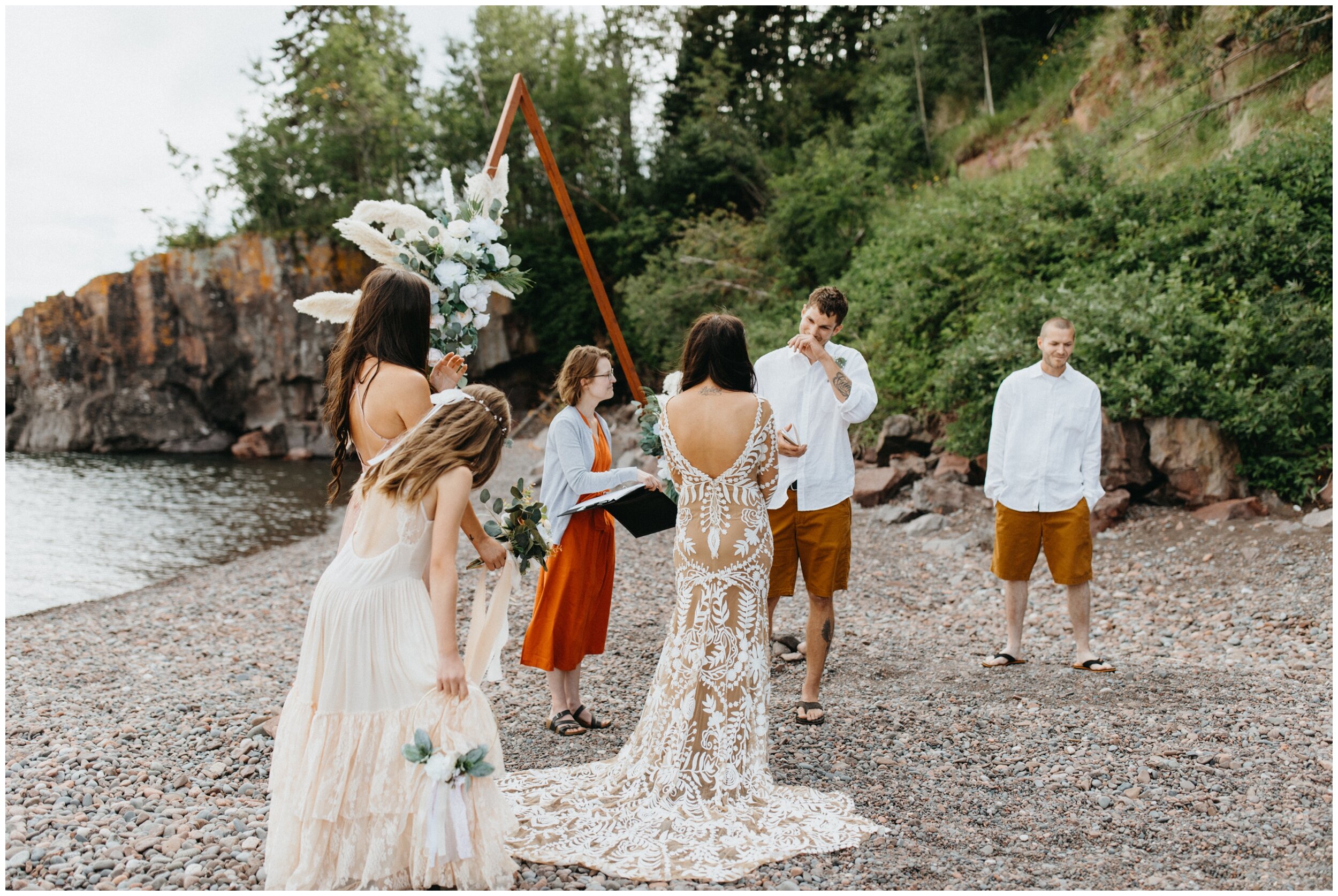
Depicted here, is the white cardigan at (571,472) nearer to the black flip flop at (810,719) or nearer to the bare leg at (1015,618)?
the black flip flop at (810,719)

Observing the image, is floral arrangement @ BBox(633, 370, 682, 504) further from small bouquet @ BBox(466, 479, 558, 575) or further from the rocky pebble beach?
the rocky pebble beach

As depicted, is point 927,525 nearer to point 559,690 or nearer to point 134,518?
point 559,690

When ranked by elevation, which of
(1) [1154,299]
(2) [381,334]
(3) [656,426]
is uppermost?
(1) [1154,299]

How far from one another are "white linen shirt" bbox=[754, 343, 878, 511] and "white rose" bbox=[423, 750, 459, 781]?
247 centimetres

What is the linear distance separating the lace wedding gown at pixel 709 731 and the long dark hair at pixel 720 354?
0.16 metres

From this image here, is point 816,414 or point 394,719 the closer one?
point 394,719

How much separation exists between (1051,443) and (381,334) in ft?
14.5

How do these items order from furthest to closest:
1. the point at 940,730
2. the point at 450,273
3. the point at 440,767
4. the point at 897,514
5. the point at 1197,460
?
the point at 897,514 → the point at 1197,460 → the point at 940,730 → the point at 450,273 → the point at 440,767

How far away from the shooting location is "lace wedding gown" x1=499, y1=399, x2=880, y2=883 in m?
3.48

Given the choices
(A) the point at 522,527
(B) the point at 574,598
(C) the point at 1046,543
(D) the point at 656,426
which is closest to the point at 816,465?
(D) the point at 656,426

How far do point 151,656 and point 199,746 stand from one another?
3.27 meters

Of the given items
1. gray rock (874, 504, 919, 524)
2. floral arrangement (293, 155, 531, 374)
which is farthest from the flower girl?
gray rock (874, 504, 919, 524)

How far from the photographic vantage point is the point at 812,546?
15.9 feet

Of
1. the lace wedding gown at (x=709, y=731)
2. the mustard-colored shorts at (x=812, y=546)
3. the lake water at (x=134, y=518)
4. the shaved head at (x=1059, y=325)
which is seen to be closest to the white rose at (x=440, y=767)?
the lace wedding gown at (x=709, y=731)
